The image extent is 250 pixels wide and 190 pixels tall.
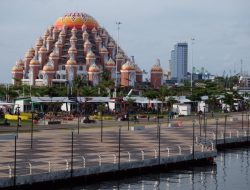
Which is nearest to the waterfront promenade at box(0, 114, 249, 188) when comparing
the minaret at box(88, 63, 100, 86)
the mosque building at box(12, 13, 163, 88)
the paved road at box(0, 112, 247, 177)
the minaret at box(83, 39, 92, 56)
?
the paved road at box(0, 112, 247, 177)

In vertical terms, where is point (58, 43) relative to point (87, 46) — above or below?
above

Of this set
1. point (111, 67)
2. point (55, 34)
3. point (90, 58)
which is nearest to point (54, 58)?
point (90, 58)

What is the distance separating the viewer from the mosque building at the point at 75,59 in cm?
16850

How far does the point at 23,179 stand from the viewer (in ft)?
139

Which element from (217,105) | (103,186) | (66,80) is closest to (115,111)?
(217,105)

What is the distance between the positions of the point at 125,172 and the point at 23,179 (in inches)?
441

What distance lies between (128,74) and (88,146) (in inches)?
4301

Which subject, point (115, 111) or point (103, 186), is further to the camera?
point (115, 111)

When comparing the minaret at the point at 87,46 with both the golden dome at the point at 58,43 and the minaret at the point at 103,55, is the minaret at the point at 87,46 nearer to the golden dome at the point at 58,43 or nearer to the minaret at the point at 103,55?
the minaret at the point at 103,55

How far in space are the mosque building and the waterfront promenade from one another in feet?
265

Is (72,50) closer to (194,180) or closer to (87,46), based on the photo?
(87,46)

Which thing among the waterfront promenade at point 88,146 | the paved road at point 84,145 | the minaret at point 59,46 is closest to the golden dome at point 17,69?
the minaret at point 59,46

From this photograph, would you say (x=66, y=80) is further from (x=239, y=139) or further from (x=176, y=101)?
(x=239, y=139)

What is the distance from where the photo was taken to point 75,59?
178125 millimetres
